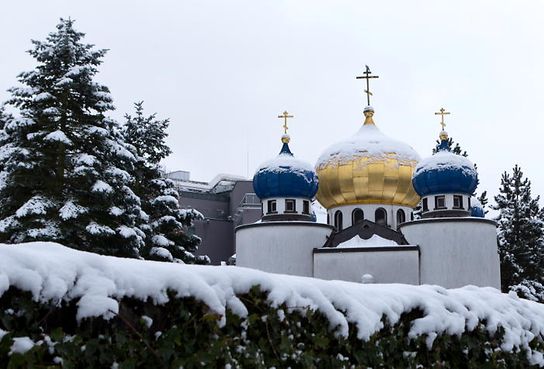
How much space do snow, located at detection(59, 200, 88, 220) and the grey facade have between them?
1103 inches

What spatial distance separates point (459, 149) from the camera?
42.4 m

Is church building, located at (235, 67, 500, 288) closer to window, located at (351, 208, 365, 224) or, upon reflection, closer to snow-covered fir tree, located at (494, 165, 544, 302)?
window, located at (351, 208, 365, 224)

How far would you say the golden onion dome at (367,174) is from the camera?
29750 millimetres

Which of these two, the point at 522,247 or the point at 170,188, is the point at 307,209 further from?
the point at 522,247

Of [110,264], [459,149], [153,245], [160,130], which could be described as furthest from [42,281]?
[459,149]

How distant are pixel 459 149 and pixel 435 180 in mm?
16236

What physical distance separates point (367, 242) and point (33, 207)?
11988 mm

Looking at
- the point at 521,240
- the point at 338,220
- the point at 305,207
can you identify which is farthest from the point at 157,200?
the point at 521,240

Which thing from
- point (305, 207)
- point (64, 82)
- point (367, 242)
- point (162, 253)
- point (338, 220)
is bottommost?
point (162, 253)

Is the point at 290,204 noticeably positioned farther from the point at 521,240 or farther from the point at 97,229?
the point at 521,240

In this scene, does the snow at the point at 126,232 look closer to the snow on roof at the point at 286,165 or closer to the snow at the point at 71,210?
the snow at the point at 71,210

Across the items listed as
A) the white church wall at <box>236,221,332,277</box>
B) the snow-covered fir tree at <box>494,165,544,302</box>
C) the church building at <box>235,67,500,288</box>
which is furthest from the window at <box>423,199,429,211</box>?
the snow-covered fir tree at <box>494,165,544,302</box>

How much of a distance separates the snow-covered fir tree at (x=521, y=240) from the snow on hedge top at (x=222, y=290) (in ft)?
103

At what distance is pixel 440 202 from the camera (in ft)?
88.4
